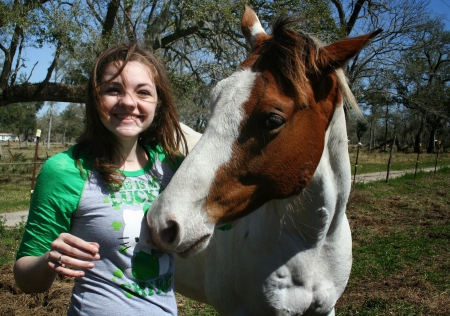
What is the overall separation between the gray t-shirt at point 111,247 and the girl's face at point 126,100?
23 cm

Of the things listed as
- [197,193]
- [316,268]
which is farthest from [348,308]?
[197,193]

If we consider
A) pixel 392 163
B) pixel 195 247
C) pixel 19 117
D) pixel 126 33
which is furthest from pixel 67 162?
pixel 19 117

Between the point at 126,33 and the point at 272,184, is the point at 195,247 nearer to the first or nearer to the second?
the point at 272,184

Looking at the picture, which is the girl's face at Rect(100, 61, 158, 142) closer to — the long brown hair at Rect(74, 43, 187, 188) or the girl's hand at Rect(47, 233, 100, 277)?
the long brown hair at Rect(74, 43, 187, 188)

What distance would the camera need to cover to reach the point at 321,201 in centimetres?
203

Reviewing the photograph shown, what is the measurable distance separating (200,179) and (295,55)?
751 mm

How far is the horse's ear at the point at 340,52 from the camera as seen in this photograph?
68.4 inches

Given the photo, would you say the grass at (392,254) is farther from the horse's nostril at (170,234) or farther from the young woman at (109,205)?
the horse's nostril at (170,234)

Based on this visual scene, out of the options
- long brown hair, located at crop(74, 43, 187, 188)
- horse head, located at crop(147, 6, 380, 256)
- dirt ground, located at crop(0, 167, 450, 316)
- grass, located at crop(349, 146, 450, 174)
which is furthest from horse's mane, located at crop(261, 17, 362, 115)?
grass, located at crop(349, 146, 450, 174)

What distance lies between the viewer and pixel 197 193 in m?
1.47

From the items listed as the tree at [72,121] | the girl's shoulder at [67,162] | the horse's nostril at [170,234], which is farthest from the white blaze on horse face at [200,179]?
the tree at [72,121]

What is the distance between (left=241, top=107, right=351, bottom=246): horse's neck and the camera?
2000mm

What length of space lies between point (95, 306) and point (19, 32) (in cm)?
1111

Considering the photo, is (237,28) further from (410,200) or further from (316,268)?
(316,268)
